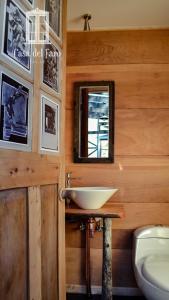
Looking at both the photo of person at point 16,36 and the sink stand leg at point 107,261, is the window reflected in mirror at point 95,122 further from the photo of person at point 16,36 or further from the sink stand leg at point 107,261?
the photo of person at point 16,36

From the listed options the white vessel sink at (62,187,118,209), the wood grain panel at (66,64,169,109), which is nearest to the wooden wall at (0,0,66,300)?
the white vessel sink at (62,187,118,209)

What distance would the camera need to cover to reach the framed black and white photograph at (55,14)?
4.54 feet

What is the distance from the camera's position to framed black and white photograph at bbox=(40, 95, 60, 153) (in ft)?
4.23

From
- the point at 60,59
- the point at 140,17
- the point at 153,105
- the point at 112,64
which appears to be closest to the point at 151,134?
the point at 153,105

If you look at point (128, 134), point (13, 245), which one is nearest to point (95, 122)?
point (128, 134)

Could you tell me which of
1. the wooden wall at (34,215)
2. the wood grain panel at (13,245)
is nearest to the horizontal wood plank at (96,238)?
the wooden wall at (34,215)

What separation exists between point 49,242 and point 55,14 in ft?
3.66

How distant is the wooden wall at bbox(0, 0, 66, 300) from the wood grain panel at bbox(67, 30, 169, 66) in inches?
29.6

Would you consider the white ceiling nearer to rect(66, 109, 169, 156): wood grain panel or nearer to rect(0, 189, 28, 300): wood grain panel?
rect(66, 109, 169, 156): wood grain panel

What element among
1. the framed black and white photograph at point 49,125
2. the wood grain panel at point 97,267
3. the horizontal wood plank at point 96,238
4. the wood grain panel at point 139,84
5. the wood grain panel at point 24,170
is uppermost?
the wood grain panel at point 139,84

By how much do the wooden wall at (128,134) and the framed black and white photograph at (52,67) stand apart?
2.83 feet

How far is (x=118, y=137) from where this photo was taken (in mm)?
2285

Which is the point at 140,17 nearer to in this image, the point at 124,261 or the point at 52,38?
the point at 52,38

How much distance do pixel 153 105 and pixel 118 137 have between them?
369 millimetres
